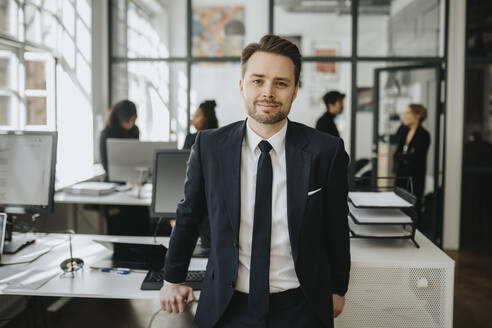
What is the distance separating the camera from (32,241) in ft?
7.95

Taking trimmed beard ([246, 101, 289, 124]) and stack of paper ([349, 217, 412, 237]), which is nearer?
trimmed beard ([246, 101, 289, 124])

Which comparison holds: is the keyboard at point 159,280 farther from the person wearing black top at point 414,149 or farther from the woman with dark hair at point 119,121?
the person wearing black top at point 414,149

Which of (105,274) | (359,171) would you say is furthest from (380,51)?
(105,274)

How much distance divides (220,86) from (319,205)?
4076 mm

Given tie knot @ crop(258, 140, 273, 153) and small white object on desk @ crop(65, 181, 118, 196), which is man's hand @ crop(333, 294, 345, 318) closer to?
tie knot @ crop(258, 140, 273, 153)

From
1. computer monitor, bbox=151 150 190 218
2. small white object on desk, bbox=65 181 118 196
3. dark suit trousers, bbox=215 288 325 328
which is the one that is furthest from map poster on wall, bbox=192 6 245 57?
dark suit trousers, bbox=215 288 325 328

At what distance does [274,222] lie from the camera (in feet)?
4.38

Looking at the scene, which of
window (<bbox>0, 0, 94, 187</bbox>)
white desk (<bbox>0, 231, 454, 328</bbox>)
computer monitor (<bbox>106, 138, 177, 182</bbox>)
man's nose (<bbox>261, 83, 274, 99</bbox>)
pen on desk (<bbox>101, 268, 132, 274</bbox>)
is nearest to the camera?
man's nose (<bbox>261, 83, 274, 99</bbox>)

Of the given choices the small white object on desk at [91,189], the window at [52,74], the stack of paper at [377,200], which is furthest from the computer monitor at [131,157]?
the stack of paper at [377,200]

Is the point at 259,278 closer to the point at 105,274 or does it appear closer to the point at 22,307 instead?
the point at 105,274

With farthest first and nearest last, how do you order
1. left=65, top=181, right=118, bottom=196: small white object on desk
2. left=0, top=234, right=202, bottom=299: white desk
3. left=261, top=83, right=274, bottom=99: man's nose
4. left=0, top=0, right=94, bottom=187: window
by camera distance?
left=0, top=0, right=94, bottom=187: window, left=65, top=181, right=118, bottom=196: small white object on desk, left=0, top=234, right=202, bottom=299: white desk, left=261, top=83, right=274, bottom=99: man's nose

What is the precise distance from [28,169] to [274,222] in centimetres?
147

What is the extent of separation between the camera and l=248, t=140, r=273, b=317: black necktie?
1313 mm

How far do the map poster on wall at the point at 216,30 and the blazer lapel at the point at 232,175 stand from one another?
4.01m
